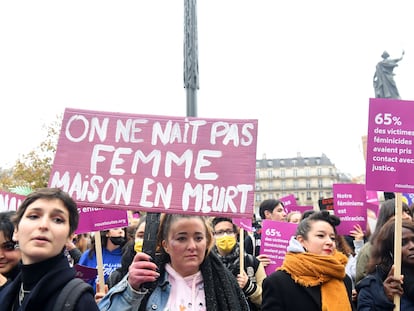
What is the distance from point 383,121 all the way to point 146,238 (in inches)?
79.3

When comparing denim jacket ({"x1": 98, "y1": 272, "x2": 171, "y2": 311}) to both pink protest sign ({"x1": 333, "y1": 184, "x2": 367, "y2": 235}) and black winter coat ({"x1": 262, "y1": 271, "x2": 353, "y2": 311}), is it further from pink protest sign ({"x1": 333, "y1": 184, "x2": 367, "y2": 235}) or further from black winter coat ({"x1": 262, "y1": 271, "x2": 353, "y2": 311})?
pink protest sign ({"x1": 333, "y1": 184, "x2": 367, "y2": 235})

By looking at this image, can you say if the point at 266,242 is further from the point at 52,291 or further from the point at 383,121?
the point at 52,291

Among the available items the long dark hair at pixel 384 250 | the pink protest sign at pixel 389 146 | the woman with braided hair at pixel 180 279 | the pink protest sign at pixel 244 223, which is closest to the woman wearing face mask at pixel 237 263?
the pink protest sign at pixel 244 223

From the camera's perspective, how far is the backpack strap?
2.10 metres

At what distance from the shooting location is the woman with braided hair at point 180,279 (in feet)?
8.27

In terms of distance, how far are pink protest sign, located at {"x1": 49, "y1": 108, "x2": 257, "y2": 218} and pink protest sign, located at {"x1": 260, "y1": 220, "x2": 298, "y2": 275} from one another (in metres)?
2.82

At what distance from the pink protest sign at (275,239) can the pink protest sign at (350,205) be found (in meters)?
0.94

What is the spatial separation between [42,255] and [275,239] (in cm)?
366

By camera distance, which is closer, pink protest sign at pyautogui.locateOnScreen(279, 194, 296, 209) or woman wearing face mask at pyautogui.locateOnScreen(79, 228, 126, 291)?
woman wearing face mask at pyautogui.locateOnScreen(79, 228, 126, 291)

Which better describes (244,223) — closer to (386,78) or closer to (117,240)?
(117,240)

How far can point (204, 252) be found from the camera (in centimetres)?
274

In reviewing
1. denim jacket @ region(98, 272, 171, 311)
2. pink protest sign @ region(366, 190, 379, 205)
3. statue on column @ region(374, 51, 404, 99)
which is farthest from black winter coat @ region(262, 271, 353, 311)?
statue on column @ region(374, 51, 404, 99)

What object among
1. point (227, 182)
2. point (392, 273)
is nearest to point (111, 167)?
point (227, 182)

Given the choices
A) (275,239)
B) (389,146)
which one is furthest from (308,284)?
(275,239)
